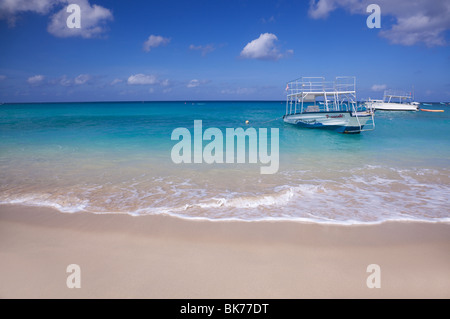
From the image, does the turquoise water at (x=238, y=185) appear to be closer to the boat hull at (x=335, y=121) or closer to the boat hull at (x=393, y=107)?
the boat hull at (x=335, y=121)

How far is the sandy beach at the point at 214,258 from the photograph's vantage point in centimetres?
358

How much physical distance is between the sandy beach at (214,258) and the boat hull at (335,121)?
19.0m

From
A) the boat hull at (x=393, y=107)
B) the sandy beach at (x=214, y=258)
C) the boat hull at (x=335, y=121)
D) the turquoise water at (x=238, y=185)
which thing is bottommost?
the sandy beach at (x=214, y=258)

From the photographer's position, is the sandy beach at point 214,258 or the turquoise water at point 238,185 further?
the turquoise water at point 238,185

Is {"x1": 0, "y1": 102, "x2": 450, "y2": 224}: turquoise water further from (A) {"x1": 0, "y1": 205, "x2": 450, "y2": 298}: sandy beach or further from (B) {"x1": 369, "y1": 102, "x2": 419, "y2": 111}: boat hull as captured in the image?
(B) {"x1": 369, "y1": 102, "x2": 419, "y2": 111}: boat hull

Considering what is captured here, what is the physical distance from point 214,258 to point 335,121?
22.7m

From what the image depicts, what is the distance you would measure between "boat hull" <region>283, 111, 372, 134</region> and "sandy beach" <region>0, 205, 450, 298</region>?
748 inches

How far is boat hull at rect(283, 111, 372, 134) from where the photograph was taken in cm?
2267

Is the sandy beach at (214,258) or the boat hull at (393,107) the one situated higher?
the boat hull at (393,107)

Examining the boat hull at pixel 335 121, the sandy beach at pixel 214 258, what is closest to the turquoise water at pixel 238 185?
the sandy beach at pixel 214 258

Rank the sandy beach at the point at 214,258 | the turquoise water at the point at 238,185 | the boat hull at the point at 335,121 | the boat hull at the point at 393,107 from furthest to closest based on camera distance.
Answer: the boat hull at the point at 393,107, the boat hull at the point at 335,121, the turquoise water at the point at 238,185, the sandy beach at the point at 214,258

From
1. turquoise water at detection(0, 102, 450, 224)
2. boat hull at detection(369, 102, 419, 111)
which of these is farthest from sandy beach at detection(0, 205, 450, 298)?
boat hull at detection(369, 102, 419, 111)

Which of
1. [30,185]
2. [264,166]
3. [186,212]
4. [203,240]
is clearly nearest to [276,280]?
[203,240]

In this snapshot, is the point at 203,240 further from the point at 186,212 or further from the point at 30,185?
the point at 30,185
